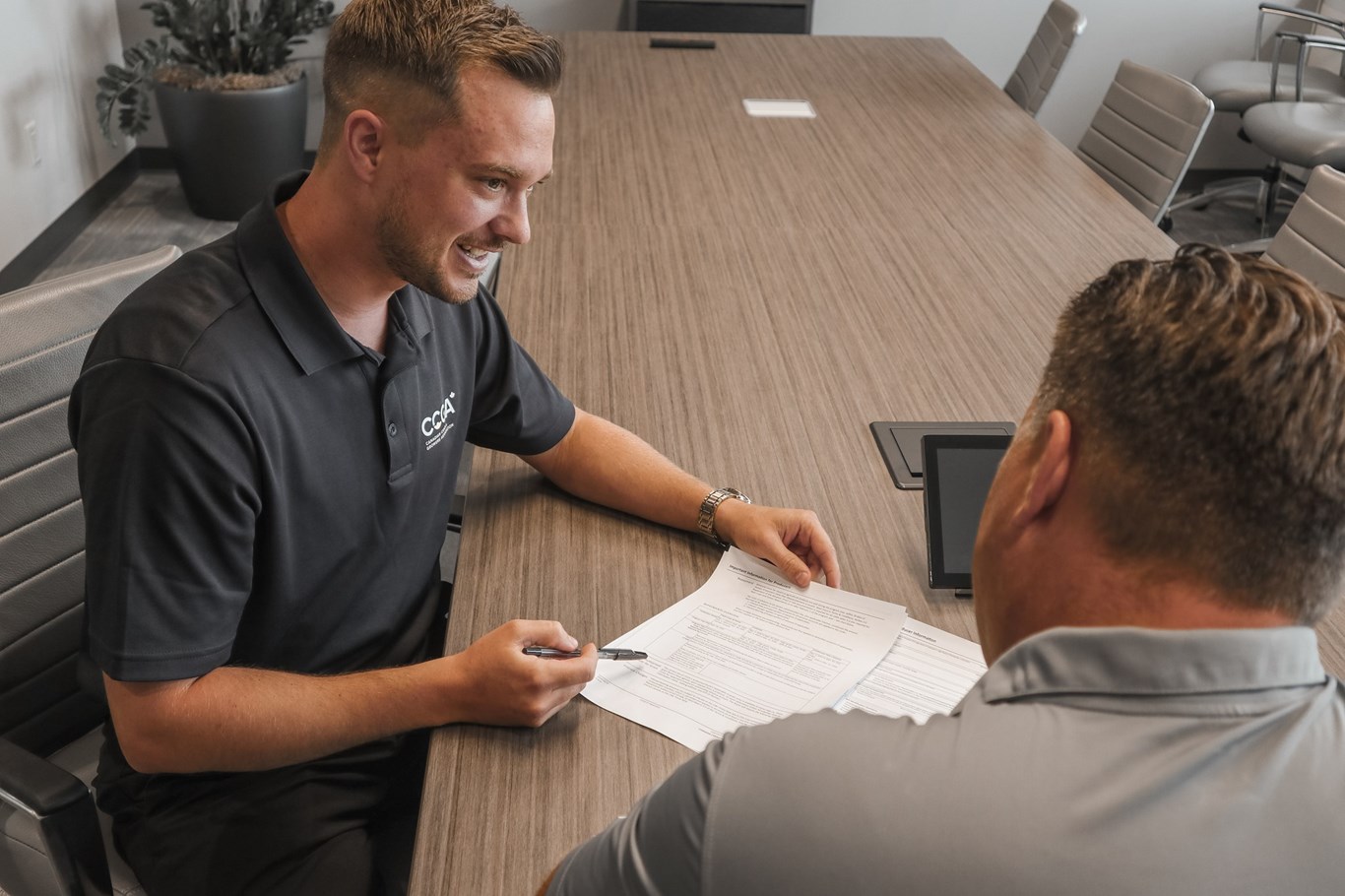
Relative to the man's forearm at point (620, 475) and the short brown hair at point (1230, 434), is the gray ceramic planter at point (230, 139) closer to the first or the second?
the man's forearm at point (620, 475)

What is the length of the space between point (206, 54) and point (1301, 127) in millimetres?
3659

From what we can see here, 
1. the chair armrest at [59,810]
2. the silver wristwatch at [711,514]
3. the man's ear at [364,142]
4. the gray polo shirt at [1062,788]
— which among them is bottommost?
the chair armrest at [59,810]

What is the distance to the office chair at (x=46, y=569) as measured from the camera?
3.70ft

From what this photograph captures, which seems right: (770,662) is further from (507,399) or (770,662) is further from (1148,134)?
(1148,134)

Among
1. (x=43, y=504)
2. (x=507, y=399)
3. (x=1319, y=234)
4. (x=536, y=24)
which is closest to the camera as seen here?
(x=43, y=504)

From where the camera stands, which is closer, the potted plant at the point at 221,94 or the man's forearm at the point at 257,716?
the man's forearm at the point at 257,716

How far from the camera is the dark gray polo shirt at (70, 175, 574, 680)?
100 cm

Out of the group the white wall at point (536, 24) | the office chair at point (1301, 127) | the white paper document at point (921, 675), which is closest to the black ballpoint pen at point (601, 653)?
the white paper document at point (921, 675)

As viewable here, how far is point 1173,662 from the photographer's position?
61cm

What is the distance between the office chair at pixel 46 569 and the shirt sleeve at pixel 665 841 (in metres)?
0.64

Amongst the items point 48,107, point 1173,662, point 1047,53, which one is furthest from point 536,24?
point 1173,662

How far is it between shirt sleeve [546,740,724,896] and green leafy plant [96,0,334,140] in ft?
12.5

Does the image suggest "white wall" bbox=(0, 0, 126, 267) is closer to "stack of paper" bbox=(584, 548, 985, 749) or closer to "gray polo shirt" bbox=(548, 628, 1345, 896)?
"stack of paper" bbox=(584, 548, 985, 749)

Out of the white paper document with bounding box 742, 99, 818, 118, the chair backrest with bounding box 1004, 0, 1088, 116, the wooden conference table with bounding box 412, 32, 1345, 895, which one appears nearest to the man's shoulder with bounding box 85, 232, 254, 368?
the wooden conference table with bounding box 412, 32, 1345, 895
